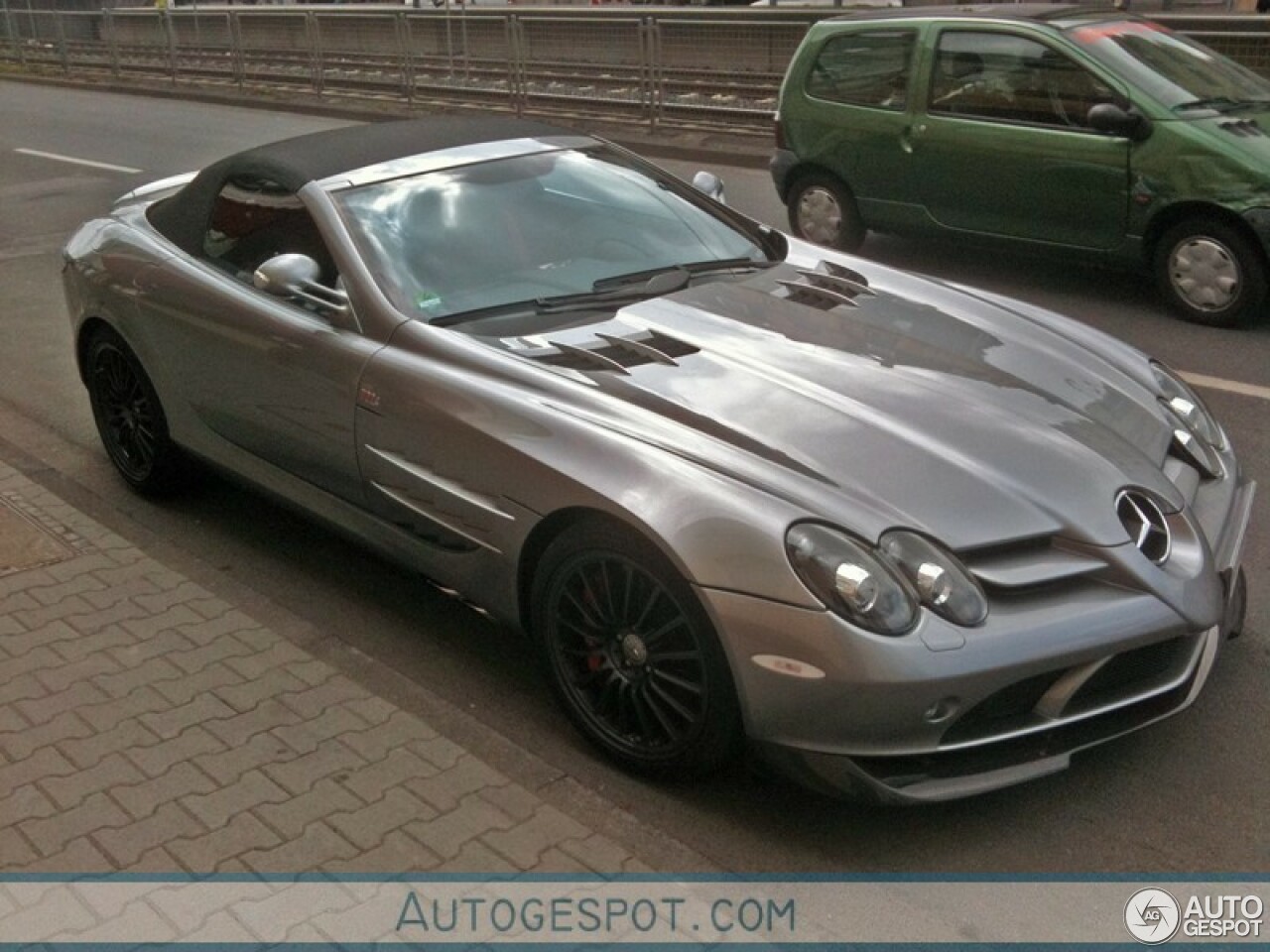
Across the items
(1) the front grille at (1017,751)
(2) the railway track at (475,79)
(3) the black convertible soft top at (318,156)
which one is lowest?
(2) the railway track at (475,79)

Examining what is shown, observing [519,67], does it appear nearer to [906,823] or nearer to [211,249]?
[211,249]

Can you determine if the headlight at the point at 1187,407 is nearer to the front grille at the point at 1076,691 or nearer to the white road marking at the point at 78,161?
the front grille at the point at 1076,691

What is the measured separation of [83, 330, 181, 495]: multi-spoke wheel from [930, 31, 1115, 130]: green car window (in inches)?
212

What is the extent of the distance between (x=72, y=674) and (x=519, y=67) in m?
15.9

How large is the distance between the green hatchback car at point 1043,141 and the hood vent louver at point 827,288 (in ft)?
12.3

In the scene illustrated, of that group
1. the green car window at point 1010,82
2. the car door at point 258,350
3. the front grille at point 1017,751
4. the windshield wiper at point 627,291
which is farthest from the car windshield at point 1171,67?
the front grille at point 1017,751

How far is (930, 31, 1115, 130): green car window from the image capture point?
8.52m

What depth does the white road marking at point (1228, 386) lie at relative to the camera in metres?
6.77

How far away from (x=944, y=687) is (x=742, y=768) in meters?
0.73

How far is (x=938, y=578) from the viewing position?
326 cm

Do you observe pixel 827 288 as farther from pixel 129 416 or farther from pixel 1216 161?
pixel 1216 161

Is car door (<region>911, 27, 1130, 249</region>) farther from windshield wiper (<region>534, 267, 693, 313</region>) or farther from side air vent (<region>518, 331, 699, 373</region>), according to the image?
side air vent (<region>518, 331, 699, 373</region>)

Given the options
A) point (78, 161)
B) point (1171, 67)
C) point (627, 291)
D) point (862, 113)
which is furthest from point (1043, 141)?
point (78, 161)

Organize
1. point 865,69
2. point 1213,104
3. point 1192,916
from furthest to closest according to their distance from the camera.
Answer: point 865,69 < point 1213,104 < point 1192,916
